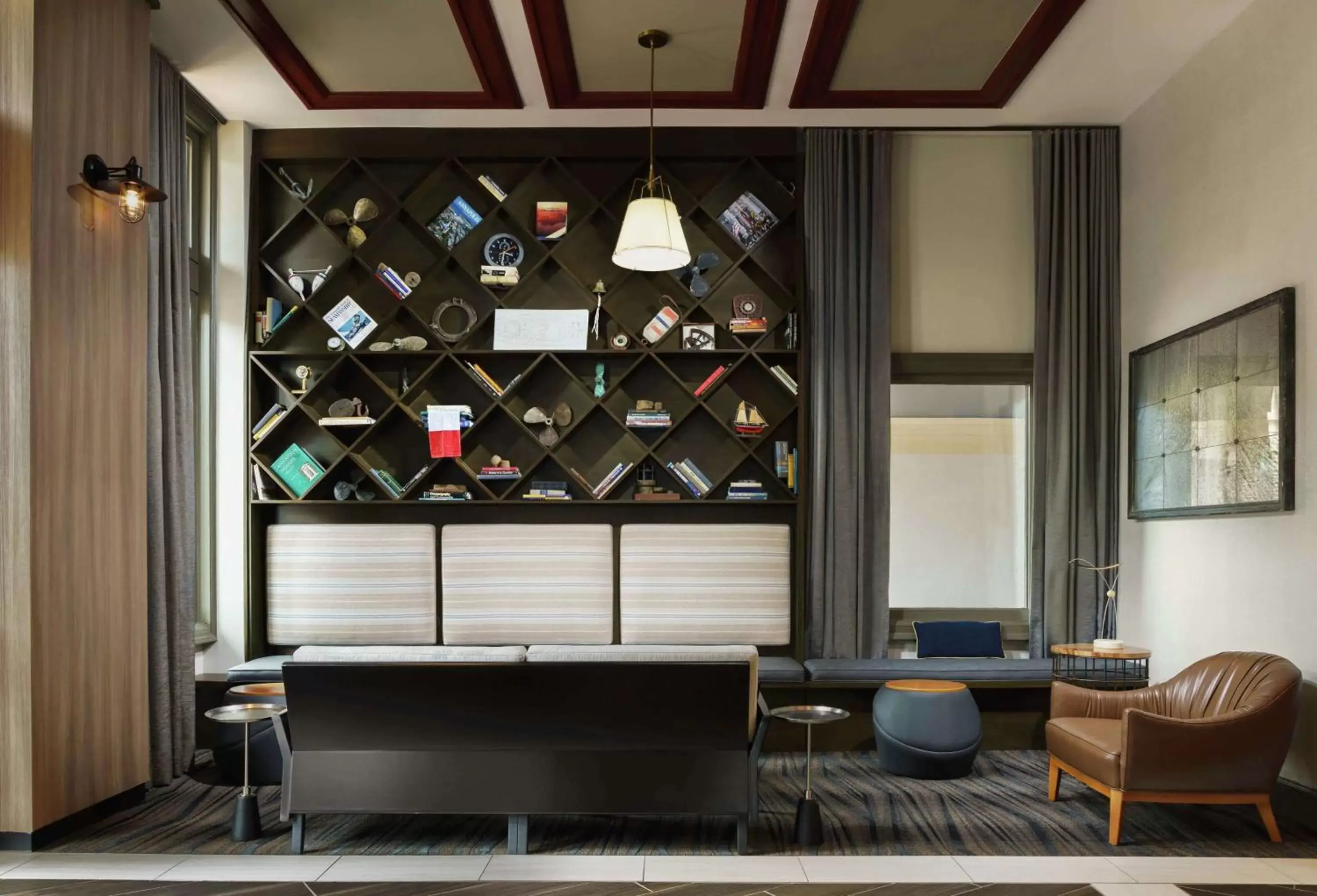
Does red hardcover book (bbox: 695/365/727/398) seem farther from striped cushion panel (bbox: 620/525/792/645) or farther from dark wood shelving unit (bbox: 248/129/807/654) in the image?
striped cushion panel (bbox: 620/525/792/645)

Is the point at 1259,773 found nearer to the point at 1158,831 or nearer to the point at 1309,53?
the point at 1158,831

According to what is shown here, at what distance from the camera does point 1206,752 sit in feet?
13.9

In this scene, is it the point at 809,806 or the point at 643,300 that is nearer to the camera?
the point at 809,806

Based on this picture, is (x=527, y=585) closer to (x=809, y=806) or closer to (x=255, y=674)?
(x=255, y=674)

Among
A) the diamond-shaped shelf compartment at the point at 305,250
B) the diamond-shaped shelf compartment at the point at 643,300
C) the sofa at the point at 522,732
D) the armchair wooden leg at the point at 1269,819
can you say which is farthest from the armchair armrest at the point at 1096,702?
the diamond-shaped shelf compartment at the point at 305,250

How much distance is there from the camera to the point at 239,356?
6.43m

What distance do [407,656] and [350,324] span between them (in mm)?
3079

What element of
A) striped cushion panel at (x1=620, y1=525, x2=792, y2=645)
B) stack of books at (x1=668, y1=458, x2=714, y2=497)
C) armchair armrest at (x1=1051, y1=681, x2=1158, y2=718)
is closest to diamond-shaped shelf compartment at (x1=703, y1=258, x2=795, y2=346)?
stack of books at (x1=668, y1=458, x2=714, y2=497)

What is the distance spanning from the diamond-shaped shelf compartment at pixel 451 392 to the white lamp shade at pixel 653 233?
1616 mm

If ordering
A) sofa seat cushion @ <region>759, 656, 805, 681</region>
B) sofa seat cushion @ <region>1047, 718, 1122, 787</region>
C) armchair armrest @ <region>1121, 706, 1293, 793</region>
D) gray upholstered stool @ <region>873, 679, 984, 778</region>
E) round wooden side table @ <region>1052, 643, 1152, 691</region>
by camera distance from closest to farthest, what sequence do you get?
armchair armrest @ <region>1121, 706, 1293, 793</region> → sofa seat cushion @ <region>1047, 718, 1122, 787</region> → gray upholstered stool @ <region>873, 679, 984, 778</region> → round wooden side table @ <region>1052, 643, 1152, 691</region> → sofa seat cushion @ <region>759, 656, 805, 681</region>

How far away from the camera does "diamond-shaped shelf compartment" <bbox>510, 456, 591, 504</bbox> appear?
650 centimetres

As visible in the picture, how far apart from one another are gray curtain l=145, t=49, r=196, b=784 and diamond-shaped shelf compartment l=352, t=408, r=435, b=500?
1208mm

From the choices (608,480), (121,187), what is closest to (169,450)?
(121,187)

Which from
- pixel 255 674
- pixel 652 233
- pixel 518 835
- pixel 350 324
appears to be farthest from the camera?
pixel 350 324
